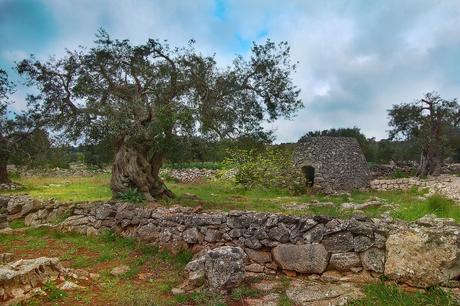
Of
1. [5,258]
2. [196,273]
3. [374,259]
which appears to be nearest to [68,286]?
[196,273]

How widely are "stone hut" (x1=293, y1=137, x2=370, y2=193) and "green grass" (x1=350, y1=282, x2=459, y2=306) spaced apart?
21330 millimetres

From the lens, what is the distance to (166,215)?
32.8 feet

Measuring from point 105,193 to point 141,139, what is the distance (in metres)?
5.71

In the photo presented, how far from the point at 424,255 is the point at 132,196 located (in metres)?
11.4

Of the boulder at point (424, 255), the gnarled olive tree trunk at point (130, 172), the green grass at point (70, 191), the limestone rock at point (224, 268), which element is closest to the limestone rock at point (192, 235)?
the limestone rock at point (224, 268)

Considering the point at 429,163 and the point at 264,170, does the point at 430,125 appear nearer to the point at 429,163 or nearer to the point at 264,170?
the point at 429,163

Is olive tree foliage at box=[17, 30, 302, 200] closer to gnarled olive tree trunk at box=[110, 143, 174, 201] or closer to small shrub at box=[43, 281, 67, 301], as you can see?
gnarled olive tree trunk at box=[110, 143, 174, 201]

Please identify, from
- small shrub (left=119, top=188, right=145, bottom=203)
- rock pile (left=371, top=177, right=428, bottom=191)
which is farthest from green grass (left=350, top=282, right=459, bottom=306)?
rock pile (left=371, top=177, right=428, bottom=191)

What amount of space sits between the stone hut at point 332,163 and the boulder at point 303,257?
20.2 metres

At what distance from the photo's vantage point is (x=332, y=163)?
1121 inches

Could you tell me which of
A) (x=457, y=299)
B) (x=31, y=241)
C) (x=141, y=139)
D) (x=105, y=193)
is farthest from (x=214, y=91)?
(x=457, y=299)

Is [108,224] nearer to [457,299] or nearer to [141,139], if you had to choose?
[141,139]

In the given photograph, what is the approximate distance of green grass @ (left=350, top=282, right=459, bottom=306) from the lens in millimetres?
5859

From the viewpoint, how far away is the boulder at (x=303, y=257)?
7.38m
